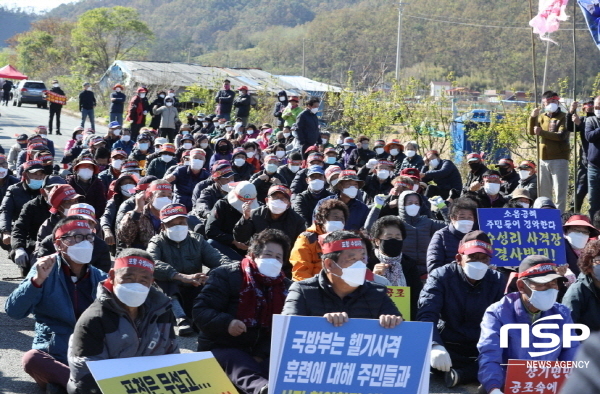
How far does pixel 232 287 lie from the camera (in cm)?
634

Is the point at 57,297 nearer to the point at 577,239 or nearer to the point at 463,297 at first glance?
the point at 463,297

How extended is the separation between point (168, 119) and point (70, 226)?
60.2 ft

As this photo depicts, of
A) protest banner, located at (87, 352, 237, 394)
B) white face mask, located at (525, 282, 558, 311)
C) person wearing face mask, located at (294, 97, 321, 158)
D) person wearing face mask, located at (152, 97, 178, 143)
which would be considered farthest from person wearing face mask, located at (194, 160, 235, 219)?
person wearing face mask, located at (152, 97, 178, 143)

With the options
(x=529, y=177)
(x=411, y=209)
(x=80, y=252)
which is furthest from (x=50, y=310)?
(x=529, y=177)

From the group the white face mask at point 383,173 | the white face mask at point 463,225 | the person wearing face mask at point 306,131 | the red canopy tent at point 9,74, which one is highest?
the red canopy tent at point 9,74

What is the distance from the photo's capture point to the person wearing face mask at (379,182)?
13406mm

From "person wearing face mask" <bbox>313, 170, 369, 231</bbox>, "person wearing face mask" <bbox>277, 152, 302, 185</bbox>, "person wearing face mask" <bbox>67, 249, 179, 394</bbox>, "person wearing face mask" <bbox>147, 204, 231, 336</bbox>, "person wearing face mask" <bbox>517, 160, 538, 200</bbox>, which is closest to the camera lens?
"person wearing face mask" <bbox>67, 249, 179, 394</bbox>

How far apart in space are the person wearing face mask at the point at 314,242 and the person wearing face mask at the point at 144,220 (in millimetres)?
1727

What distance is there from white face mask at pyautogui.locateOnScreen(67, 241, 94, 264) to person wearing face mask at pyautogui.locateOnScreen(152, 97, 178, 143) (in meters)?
18.4

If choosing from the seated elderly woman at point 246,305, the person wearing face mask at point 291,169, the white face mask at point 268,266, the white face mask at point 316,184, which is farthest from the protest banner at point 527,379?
the person wearing face mask at point 291,169

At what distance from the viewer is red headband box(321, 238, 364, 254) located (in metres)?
5.80

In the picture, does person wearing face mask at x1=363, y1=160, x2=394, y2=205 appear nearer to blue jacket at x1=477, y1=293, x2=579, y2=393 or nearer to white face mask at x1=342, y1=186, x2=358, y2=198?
white face mask at x1=342, y1=186, x2=358, y2=198

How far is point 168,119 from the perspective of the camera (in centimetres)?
2488

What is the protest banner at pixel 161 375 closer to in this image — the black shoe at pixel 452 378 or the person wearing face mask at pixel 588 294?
the black shoe at pixel 452 378
